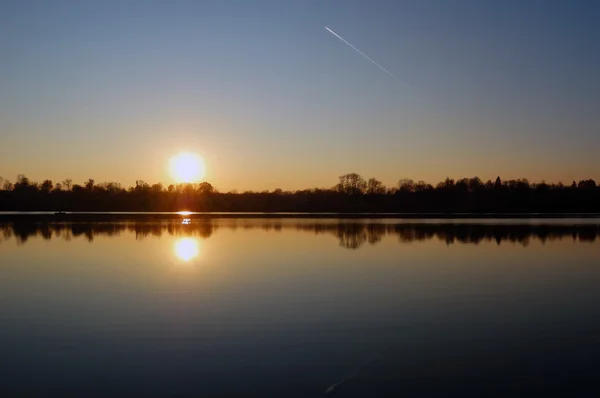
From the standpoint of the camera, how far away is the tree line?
108 meters

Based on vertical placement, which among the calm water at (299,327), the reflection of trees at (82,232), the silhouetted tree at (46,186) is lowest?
the calm water at (299,327)

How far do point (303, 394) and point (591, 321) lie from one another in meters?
7.50

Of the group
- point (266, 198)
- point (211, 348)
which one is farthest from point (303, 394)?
point (266, 198)

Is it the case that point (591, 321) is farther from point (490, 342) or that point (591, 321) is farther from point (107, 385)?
point (107, 385)

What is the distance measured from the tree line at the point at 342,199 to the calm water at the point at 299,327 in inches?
3598

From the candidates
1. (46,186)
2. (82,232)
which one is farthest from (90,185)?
(82,232)

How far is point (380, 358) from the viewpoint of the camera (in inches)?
356

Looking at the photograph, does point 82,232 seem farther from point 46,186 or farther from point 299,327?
point 46,186

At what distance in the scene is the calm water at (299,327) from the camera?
26.3 ft

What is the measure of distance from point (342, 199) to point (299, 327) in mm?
116452

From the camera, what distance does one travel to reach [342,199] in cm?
12719

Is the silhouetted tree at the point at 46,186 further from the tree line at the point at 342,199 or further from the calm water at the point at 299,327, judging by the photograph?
the calm water at the point at 299,327

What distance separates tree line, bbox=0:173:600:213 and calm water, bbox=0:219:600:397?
9140cm

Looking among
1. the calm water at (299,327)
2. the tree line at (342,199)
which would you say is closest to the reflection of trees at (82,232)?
the calm water at (299,327)
